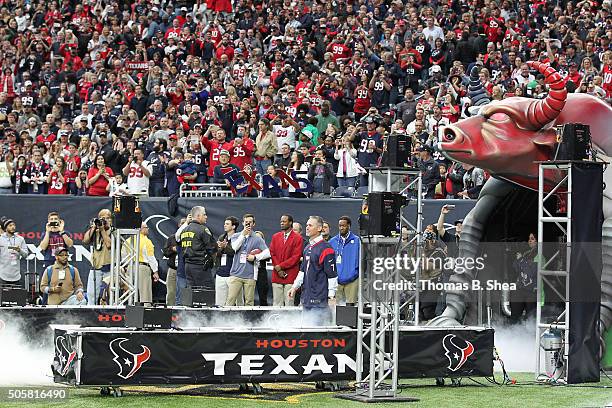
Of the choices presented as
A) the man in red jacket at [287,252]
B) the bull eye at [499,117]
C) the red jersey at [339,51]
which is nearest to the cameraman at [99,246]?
the man in red jacket at [287,252]

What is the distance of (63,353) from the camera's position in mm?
13688

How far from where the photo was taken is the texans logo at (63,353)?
44.2ft

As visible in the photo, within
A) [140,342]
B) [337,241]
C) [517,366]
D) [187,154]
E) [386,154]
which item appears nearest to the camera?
[140,342]

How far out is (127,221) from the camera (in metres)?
17.4

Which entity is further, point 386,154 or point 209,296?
point 209,296

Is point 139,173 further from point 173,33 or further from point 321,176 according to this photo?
point 173,33

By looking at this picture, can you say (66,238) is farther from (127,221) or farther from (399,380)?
(399,380)

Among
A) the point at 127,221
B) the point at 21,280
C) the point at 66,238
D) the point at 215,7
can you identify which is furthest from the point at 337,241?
the point at 215,7

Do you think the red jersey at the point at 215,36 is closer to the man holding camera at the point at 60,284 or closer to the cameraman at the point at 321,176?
the cameraman at the point at 321,176

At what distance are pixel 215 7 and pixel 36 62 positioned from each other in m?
4.99

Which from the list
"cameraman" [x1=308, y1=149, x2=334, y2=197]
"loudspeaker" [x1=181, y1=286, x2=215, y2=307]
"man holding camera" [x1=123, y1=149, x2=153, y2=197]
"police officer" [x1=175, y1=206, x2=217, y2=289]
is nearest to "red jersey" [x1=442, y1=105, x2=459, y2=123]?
"cameraman" [x1=308, y1=149, x2=334, y2=197]

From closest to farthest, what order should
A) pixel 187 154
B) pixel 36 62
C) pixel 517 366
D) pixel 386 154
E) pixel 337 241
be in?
1. pixel 386 154
2. pixel 517 366
3. pixel 337 241
4. pixel 187 154
5. pixel 36 62

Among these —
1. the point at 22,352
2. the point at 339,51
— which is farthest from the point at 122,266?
the point at 339,51

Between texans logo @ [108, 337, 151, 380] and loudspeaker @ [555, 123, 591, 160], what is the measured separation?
5.75 m
